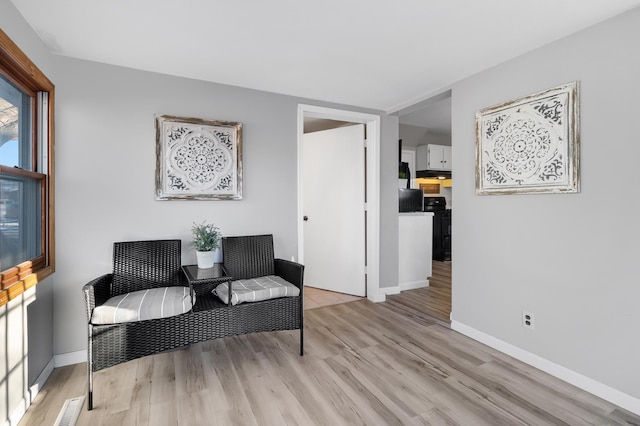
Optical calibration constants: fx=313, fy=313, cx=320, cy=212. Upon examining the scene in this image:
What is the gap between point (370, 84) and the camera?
2.82 metres

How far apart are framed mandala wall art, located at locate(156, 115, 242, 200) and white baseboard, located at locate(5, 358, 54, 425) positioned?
4.39ft

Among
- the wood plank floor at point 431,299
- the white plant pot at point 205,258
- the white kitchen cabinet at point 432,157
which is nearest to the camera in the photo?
the white plant pot at point 205,258

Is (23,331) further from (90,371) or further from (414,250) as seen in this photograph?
(414,250)

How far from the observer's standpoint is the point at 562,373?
204 cm

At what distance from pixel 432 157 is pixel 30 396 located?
18.8 feet

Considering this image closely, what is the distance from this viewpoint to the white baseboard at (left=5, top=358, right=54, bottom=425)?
1.60 m

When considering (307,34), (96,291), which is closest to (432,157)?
(307,34)

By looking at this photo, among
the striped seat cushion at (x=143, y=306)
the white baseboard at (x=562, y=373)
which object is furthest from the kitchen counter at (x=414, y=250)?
the striped seat cushion at (x=143, y=306)

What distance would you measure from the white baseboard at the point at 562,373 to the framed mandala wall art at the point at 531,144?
1155mm

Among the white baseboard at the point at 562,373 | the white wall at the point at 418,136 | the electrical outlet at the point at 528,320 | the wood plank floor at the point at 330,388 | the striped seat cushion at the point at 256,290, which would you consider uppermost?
the white wall at the point at 418,136

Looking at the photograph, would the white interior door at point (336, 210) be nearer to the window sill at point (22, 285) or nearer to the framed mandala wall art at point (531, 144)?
the framed mandala wall art at point (531, 144)

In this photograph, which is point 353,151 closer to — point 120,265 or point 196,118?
point 196,118

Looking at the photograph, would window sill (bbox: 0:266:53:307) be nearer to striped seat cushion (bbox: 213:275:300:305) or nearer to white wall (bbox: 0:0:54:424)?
white wall (bbox: 0:0:54:424)

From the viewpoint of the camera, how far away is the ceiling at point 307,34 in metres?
1.70
